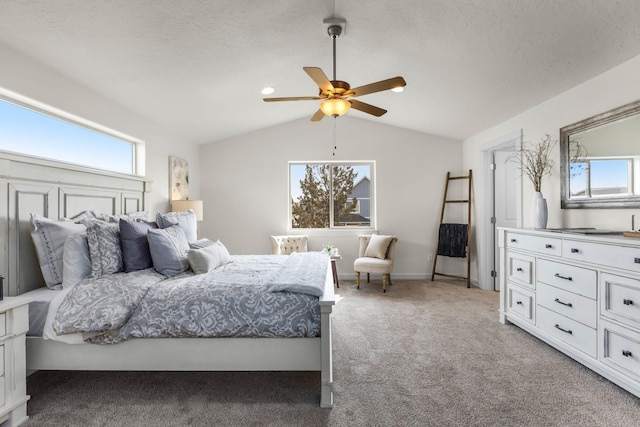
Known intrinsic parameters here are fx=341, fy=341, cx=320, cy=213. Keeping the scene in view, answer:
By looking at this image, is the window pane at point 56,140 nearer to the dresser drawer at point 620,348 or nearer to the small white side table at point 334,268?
the small white side table at point 334,268

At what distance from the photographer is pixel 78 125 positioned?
320 cm

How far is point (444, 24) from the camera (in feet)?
8.66

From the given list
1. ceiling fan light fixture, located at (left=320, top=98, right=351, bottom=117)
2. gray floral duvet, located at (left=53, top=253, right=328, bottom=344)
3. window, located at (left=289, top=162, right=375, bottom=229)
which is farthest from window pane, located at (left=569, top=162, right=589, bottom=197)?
window, located at (left=289, top=162, right=375, bottom=229)

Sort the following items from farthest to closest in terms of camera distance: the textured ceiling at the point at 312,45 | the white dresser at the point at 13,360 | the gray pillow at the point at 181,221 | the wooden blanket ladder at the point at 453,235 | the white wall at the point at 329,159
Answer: the white wall at the point at 329,159
the wooden blanket ladder at the point at 453,235
the gray pillow at the point at 181,221
the textured ceiling at the point at 312,45
the white dresser at the point at 13,360

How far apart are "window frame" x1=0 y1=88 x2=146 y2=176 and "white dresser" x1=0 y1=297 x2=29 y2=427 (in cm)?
111

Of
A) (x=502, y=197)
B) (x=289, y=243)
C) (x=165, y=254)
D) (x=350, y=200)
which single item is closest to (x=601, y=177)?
(x=502, y=197)

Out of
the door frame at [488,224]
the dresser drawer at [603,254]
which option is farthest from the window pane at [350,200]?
the dresser drawer at [603,254]

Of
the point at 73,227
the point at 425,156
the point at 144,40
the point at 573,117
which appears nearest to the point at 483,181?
the point at 425,156

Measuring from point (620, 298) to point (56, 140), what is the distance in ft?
14.7

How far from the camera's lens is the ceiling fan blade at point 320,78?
2362 mm

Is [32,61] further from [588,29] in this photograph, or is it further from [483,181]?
[483,181]

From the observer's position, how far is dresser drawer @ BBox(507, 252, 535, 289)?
10.3ft

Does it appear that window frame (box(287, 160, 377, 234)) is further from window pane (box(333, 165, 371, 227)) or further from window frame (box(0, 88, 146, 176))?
window frame (box(0, 88, 146, 176))

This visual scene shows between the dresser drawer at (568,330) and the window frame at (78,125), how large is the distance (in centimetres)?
420
